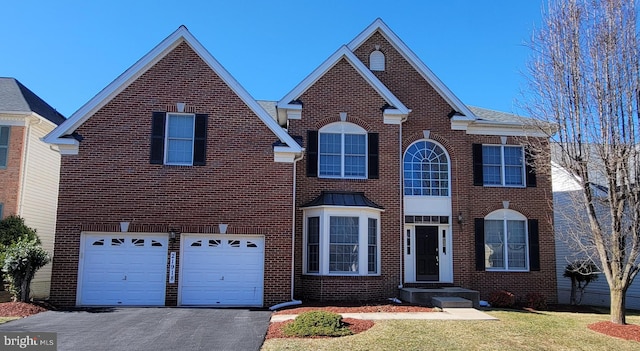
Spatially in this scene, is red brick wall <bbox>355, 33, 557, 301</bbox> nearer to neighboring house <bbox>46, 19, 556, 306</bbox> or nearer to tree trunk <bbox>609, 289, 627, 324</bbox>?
neighboring house <bbox>46, 19, 556, 306</bbox>

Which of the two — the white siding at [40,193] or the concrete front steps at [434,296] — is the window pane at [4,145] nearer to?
the white siding at [40,193]

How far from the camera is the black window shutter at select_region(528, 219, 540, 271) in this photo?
60.2ft

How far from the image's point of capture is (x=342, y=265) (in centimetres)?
1620

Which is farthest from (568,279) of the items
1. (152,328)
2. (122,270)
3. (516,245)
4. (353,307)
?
(122,270)

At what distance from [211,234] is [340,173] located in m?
4.82

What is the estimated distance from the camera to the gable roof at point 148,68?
49.7 ft

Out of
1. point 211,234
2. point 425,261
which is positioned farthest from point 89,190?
point 425,261

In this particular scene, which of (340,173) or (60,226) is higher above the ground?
(340,173)

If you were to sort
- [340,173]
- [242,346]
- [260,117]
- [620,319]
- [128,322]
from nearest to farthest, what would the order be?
[242,346]
[128,322]
[620,319]
[260,117]
[340,173]

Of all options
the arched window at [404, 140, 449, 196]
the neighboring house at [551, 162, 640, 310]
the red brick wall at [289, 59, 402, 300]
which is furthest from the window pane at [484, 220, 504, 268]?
the red brick wall at [289, 59, 402, 300]

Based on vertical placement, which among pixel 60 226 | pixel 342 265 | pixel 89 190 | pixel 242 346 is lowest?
pixel 242 346

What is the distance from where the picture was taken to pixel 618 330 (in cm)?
1202

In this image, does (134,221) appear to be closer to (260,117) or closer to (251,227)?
(251,227)

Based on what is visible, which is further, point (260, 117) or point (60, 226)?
point (260, 117)
